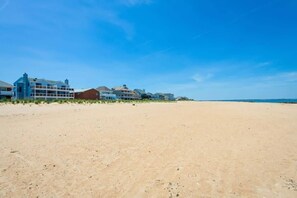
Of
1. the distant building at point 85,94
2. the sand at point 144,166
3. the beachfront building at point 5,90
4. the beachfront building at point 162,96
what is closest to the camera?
the sand at point 144,166

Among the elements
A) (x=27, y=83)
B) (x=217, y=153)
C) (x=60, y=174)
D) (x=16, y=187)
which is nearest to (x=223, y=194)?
(x=217, y=153)

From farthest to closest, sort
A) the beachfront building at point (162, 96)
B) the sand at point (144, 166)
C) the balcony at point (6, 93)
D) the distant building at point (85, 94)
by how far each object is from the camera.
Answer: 1. the beachfront building at point (162, 96)
2. the distant building at point (85, 94)
3. the balcony at point (6, 93)
4. the sand at point (144, 166)

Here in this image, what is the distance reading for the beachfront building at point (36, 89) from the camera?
6788 cm

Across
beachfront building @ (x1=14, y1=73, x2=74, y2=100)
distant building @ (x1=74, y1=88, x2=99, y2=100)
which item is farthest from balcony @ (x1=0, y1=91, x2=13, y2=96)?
distant building @ (x1=74, y1=88, x2=99, y2=100)

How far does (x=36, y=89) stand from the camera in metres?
68.5

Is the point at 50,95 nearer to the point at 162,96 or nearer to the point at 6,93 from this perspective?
the point at 6,93

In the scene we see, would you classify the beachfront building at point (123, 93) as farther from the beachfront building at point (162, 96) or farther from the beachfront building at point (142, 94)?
the beachfront building at point (162, 96)

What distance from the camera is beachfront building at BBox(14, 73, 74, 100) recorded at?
6788 centimetres

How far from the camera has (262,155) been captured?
704cm

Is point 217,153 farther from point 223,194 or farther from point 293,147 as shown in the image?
point 293,147

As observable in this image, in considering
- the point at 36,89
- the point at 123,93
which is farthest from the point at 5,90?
the point at 123,93

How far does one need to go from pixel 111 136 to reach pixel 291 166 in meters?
7.13

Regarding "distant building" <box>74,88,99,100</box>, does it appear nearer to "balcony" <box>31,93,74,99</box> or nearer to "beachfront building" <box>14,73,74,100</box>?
"balcony" <box>31,93,74,99</box>

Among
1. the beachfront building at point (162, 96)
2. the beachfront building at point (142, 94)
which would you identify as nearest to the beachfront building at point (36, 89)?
the beachfront building at point (142, 94)
